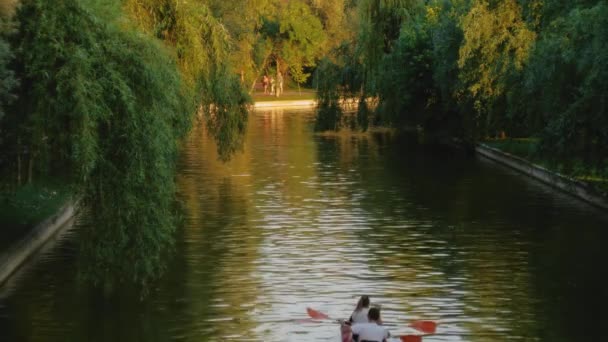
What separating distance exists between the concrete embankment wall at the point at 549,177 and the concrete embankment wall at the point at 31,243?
14411 millimetres

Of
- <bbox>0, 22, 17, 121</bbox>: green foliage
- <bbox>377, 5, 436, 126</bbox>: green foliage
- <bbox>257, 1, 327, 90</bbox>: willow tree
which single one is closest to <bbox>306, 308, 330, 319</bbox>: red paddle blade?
<bbox>0, 22, 17, 121</bbox>: green foliage

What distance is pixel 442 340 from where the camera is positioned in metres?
18.7

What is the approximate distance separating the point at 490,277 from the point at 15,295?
8786 millimetres

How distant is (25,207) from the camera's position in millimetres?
31688

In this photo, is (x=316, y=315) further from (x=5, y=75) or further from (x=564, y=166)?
(x=564, y=166)

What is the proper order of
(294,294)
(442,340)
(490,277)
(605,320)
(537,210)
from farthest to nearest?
(537,210) → (490,277) → (294,294) → (605,320) → (442,340)

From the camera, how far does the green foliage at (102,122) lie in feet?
68.3

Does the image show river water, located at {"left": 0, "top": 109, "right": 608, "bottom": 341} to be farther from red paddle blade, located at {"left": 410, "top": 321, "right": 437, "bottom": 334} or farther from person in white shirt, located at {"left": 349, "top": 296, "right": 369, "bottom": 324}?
person in white shirt, located at {"left": 349, "top": 296, "right": 369, "bottom": 324}

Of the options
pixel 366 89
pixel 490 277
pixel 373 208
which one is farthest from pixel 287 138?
pixel 490 277

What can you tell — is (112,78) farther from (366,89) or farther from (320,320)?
(366,89)

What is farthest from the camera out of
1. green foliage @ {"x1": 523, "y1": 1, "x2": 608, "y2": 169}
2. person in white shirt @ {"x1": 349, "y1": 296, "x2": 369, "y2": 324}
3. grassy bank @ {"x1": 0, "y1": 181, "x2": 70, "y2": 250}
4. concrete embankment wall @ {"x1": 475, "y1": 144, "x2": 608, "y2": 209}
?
concrete embankment wall @ {"x1": 475, "y1": 144, "x2": 608, "y2": 209}

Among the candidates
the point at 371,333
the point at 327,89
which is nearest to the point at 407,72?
the point at 327,89

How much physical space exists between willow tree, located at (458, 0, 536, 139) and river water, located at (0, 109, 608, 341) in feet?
13.7

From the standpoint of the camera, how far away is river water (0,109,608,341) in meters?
20.1
